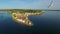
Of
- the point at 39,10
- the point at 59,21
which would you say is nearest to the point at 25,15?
the point at 39,10

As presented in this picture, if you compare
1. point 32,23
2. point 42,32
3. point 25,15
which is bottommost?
point 42,32

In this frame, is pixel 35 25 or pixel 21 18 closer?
pixel 21 18

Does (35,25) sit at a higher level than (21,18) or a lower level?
lower

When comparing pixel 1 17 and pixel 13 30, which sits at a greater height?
pixel 1 17

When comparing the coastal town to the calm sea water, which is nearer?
the coastal town

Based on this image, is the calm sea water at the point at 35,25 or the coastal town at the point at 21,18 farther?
the calm sea water at the point at 35,25

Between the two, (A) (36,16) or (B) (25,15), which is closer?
(B) (25,15)

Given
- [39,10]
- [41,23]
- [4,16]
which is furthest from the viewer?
[41,23]

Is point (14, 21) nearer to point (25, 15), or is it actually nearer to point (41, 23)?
point (25, 15)
